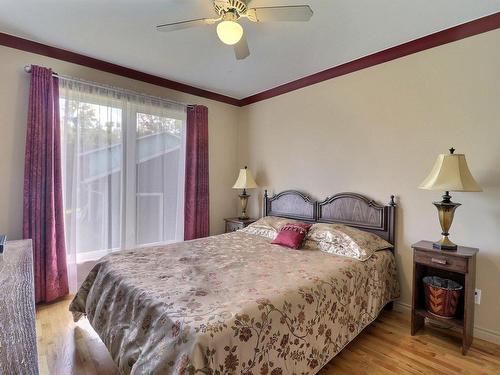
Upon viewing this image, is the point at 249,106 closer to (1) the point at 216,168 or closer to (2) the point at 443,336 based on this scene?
(1) the point at 216,168

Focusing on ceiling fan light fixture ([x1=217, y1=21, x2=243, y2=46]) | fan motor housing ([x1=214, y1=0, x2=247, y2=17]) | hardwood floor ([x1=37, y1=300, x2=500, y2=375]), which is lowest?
hardwood floor ([x1=37, y1=300, x2=500, y2=375])

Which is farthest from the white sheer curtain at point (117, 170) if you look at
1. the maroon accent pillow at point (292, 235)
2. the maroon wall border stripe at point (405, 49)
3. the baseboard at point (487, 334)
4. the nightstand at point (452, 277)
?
the baseboard at point (487, 334)

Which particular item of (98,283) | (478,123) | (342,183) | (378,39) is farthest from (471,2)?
(98,283)

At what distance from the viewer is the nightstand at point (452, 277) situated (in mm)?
2086

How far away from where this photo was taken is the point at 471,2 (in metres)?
2.05

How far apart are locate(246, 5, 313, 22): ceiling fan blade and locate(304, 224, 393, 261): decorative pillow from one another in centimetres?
185

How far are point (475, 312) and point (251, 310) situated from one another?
215 centimetres

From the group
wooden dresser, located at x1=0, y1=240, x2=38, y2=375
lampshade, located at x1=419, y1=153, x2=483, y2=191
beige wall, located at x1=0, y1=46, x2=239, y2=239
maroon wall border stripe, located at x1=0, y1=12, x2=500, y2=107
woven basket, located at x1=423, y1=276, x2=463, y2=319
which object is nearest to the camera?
wooden dresser, located at x1=0, y1=240, x2=38, y2=375

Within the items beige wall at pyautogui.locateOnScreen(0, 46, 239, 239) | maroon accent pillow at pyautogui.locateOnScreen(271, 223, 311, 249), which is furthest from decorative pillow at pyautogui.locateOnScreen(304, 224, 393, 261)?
beige wall at pyautogui.locateOnScreen(0, 46, 239, 239)

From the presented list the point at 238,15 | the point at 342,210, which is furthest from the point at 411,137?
the point at 238,15

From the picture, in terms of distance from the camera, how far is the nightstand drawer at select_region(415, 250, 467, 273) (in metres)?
2.08

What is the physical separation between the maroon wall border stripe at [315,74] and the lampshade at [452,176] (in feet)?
3.73

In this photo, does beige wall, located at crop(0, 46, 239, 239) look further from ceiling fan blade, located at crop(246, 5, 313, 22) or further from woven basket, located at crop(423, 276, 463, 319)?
woven basket, located at crop(423, 276, 463, 319)

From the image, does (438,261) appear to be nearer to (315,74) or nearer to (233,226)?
(315,74)
